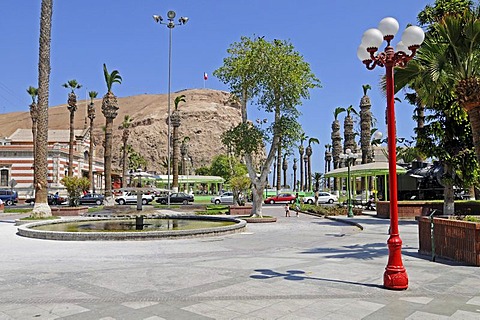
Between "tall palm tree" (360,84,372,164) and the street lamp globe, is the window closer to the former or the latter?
"tall palm tree" (360,84,372,164)

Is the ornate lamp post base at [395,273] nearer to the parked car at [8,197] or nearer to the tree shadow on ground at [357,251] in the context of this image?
the tree shadow on ground at [357,251]

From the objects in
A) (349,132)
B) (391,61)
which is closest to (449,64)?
(391,61)

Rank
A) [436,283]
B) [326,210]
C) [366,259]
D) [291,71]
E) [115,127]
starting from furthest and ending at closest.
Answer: [115,127] → [326,210] → [291,71] → [366,259] → [436,283]

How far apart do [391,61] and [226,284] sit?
5.21 metres

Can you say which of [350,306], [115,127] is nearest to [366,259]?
[350,306]

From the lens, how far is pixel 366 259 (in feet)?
34.7

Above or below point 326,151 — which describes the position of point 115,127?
above

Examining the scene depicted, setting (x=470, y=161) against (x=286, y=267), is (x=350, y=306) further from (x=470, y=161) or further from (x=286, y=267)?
(x=470, y=161)

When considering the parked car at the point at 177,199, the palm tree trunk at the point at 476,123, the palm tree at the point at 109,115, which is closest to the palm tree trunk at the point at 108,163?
the palm tree at the point at 109,115

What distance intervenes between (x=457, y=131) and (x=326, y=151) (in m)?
80.5

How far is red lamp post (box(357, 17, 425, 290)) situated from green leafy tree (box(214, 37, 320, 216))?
15302mm

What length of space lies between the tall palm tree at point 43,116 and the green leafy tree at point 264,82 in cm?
961

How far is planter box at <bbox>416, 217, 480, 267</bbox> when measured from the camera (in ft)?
30.7

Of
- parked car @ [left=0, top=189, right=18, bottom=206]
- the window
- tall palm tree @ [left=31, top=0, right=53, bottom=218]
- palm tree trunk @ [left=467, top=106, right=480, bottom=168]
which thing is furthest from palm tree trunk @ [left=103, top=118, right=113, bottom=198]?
palm tree trunk @ [left=467, top=106, right=480, bottom=168]
